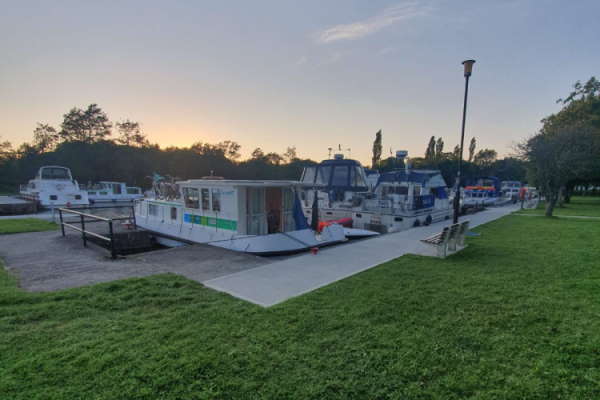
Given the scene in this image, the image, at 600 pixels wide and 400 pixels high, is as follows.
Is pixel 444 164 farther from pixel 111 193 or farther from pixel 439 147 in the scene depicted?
pixel 111 193

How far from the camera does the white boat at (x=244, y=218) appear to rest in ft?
30.1

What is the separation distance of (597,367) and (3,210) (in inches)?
1086

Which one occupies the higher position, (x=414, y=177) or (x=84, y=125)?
(x=84, y=125)

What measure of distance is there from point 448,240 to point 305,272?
423cm

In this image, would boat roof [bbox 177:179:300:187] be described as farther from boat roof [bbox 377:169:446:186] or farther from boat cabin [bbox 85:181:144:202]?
boat cabin [bbox 85:181:144:202]

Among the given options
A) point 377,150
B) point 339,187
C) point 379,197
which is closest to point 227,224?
point 339,187

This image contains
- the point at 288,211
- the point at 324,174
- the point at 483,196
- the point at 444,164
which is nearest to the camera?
the point at 288,211

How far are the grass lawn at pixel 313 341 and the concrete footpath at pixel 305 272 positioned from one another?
1.37 ft

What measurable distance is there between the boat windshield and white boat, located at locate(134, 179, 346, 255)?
20.2m

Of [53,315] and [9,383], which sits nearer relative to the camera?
[9,383]

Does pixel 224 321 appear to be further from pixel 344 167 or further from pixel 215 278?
pixel 344 167

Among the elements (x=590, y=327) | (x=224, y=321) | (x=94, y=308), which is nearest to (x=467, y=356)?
(x=590, y=327)

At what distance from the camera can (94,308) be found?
4270 millimetres

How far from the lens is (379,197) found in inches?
744
